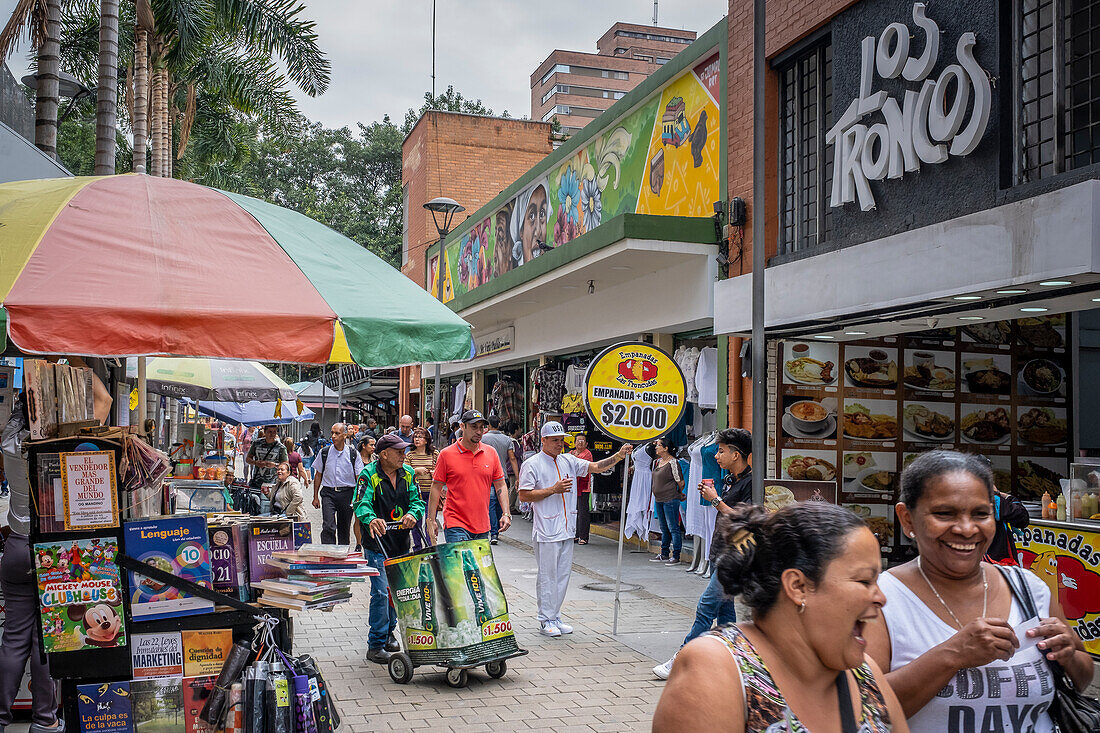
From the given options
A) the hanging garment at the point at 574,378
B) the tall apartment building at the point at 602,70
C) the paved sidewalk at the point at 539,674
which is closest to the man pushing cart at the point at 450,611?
the paved sidewalk at the point at 539,674

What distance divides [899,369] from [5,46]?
42.7ft

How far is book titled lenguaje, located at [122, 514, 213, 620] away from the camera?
511cm

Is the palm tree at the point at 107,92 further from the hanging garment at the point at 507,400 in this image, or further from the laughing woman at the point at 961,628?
the laughing woman at the point at 961,628

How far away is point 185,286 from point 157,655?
207 cm

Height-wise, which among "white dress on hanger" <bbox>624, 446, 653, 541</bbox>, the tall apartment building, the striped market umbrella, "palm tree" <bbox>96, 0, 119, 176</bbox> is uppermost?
the tall apartment building

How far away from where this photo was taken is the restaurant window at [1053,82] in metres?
7.50

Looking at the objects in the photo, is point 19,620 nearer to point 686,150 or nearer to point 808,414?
point 808,414

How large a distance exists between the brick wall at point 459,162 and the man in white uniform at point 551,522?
21310 millimetres

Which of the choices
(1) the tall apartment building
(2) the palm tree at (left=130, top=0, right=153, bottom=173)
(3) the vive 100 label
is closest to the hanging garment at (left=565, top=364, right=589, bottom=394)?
(3) the vive 100 label

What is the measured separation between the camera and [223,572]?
545cm

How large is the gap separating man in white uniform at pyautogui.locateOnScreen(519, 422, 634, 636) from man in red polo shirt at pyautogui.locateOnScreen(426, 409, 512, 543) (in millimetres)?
356

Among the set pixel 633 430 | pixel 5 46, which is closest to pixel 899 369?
pixel 633 430

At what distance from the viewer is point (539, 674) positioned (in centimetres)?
770

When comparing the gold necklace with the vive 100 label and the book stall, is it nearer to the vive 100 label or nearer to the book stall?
the book stall
